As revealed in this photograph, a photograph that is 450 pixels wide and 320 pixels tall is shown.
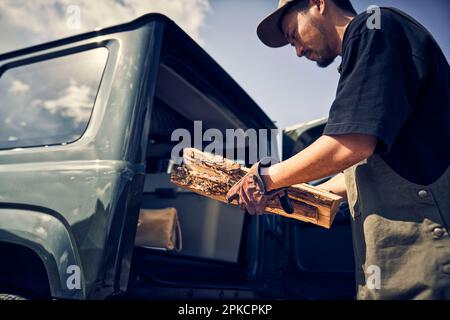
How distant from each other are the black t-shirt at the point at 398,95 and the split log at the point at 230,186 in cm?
32

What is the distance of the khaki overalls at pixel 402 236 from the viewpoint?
1033 mm

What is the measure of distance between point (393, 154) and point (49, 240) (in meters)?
1.36

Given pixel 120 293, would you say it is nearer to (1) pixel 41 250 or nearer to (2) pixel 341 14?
(1) pixel 41 250

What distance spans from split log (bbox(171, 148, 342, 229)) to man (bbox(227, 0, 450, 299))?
0.15 meters

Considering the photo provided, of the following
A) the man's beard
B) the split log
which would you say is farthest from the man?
the man's beard

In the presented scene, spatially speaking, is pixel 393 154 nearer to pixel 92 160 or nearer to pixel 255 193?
pixel 255 193

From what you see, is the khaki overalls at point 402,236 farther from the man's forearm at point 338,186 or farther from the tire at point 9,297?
the tire at point 9,297

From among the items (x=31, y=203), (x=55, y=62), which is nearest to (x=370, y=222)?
(x=31, y=203)

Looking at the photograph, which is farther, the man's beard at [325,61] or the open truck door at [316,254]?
the open truck door at [316,254]

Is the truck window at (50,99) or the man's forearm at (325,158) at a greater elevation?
the truck window at (50,99)

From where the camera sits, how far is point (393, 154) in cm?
115

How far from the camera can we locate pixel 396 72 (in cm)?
104

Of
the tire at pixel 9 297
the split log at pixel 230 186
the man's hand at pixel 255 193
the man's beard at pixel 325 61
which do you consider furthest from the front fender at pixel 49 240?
the man's beard at pixel 325 61

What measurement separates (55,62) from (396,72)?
173cm
